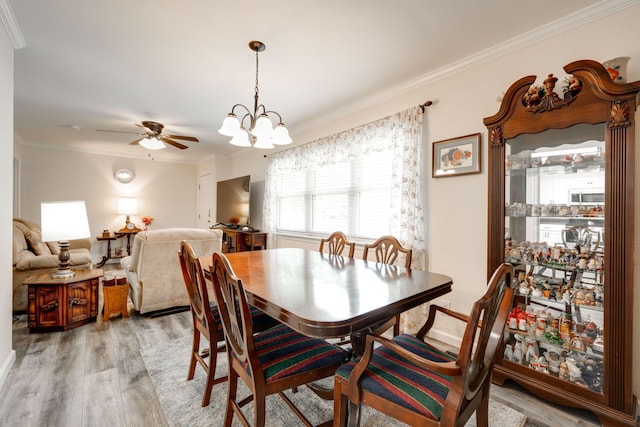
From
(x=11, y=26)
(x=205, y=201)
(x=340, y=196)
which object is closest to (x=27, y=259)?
(x=11, y=26)

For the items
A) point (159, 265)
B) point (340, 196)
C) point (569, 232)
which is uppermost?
point (340, 196)

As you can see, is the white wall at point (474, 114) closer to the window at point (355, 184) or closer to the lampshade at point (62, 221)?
the window at point (355, 184)

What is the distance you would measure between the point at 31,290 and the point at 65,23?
2342 mm

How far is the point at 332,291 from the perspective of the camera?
139cm

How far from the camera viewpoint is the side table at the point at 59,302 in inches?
103

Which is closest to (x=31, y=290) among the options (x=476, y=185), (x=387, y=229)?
(x=387, y=229)

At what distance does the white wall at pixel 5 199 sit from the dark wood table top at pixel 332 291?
1318mm

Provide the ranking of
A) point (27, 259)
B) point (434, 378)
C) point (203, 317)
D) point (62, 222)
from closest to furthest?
point (434, 378), point (203, 317), point (62, 222), point (27, 259)

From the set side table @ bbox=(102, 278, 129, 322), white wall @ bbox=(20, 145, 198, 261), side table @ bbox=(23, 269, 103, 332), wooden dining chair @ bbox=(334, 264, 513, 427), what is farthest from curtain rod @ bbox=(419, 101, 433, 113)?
white wall @ bbox=(20, 145, 198, 261)

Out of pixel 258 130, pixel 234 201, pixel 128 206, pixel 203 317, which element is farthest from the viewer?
pixel 128 206

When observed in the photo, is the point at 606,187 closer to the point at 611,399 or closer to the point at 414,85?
the point at 611,399

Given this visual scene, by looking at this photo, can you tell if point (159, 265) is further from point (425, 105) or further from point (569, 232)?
point (569, 232)

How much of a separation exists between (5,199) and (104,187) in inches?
192

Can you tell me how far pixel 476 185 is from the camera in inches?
92.3
